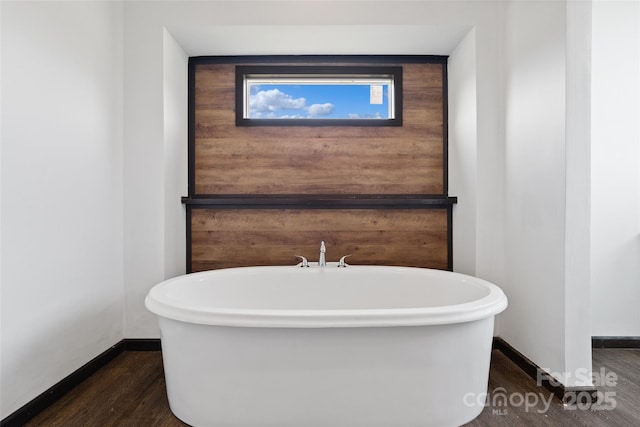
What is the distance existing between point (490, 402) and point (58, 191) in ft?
7.46

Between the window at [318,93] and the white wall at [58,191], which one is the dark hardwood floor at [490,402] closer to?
the white wall at [58,191]

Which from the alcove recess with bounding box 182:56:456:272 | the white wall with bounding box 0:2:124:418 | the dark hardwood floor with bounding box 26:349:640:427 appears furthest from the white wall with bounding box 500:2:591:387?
the white wall with bounding box 0:2:124:418

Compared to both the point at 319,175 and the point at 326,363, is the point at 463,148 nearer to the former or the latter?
the point at 319,175

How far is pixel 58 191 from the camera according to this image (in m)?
1.78

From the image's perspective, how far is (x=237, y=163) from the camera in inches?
107

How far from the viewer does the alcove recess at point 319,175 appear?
267 cm

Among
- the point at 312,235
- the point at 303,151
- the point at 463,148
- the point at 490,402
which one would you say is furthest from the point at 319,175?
the point at 490,402

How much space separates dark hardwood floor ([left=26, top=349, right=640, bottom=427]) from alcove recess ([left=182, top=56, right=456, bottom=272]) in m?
0.86

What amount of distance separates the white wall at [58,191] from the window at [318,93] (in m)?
0.92

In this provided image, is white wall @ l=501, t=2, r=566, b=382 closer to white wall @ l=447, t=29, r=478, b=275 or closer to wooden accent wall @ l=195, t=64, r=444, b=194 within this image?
white wall @ l=447, t=29, r=478, b=275

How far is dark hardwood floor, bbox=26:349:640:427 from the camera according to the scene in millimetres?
1579

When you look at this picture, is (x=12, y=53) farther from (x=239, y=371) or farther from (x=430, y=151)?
(x=430, y=151)

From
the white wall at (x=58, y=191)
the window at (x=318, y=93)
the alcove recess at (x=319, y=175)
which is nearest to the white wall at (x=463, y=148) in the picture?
the alcove recess at (x=319, y=175)

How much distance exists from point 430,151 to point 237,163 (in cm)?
142
